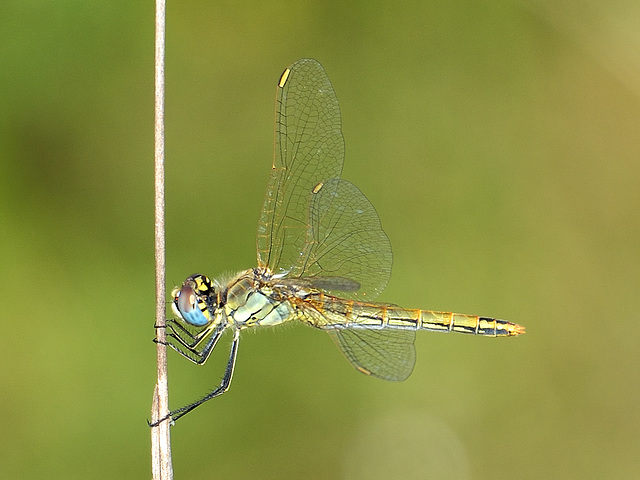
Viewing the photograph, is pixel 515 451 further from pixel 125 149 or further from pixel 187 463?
pixel 125 149

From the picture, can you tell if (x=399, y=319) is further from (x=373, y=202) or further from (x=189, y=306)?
(x=189, y=306)

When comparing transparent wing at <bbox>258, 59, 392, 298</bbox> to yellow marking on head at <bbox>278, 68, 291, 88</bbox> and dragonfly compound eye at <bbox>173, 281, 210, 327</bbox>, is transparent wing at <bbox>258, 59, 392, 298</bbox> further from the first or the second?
dragonfly compound eye at <bbox>173, 281, 210, 327</bbox>

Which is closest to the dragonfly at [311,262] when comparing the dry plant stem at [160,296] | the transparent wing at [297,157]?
the transparent wing at [297,157]

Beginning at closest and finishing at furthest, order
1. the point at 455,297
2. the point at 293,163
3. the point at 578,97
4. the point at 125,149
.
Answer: the point at 293,163, the point at 125,149, the point at 455,297, the point at 578,97

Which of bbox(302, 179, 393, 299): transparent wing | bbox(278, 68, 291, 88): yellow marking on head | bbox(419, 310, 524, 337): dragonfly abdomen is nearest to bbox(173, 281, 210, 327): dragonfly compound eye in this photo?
bbox(302, 179, 393, 299): transparent wing

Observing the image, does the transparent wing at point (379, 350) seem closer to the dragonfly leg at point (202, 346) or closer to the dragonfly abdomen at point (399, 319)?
the dragonfly abdomen at point (399, 319)

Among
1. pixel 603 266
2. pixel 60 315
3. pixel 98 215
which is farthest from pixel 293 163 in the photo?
pixel 603 266
